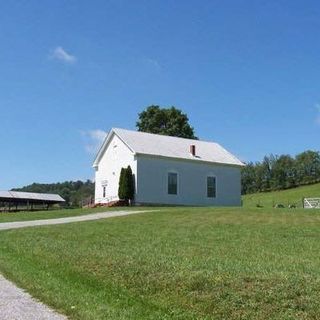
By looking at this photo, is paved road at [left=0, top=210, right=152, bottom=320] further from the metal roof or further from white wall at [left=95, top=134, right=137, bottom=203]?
the metal roof

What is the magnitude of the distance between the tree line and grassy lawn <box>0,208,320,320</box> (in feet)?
349

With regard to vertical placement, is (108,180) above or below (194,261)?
above

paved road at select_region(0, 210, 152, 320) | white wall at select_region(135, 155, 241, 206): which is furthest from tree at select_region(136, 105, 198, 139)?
paved road at select_region(0, 210, 152, 320)

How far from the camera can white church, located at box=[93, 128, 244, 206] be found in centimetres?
4572

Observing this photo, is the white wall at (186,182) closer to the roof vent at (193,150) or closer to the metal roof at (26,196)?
the roof vent at (193,150)

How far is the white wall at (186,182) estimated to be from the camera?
45531mm

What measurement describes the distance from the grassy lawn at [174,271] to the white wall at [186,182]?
23270 mm

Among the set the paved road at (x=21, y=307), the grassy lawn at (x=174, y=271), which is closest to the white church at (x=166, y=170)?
the grassy lawn at (x=174, y=271)

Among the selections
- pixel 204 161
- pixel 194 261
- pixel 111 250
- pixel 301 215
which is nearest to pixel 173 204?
pixel 204 161

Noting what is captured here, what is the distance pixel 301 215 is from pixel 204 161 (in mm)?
21387

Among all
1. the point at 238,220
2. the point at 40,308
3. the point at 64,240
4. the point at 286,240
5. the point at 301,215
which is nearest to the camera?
the point at 40,308

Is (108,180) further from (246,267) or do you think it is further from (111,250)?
(246,267)

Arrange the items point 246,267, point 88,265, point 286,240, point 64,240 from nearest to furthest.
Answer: point 246,267, point 88,265, point 286,240, point 64,240

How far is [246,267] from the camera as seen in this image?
11664 millimetres
